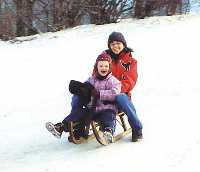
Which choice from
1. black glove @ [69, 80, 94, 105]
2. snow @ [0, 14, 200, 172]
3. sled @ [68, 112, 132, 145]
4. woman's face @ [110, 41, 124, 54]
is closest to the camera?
snow @ [0, 14, 200, 172]

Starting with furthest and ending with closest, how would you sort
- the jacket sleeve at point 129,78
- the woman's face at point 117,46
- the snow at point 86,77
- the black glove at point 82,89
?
the woman's face at point 117,46, the jacket sleeve at point 129,78, the black glove at point 82,89, the snow at point 86,77

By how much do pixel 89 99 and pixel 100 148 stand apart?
1.86ft

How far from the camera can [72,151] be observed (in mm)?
7270

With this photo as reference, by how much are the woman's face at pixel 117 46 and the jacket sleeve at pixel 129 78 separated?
0.19 meters

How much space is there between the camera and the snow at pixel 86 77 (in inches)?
267

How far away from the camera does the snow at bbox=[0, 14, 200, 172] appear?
6781mm

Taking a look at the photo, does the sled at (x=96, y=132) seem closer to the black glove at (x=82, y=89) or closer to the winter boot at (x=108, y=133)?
the winter boot at (x=108, y=133)

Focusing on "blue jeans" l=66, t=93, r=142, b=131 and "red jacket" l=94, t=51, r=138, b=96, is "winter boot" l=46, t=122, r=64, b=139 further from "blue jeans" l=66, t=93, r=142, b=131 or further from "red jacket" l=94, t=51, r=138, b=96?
"red jacket" l=94, t=51, r=138, b=96

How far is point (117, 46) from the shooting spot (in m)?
7.68

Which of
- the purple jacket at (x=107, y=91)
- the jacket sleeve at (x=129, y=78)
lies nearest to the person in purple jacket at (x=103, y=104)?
the purple jacket at (x=107, y=91)

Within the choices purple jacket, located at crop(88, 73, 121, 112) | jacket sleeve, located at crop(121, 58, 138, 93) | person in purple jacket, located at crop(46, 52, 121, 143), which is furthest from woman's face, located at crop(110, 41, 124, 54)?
purple jacket, located at crop(88, 73, 121, 112)

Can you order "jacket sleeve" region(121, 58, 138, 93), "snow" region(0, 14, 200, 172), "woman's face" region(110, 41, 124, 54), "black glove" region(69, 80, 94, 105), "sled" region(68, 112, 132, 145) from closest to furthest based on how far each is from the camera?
"snow" region(0, 14, 200, 172) < "sled" region(68, 112, 132, 145) < "black glove" region(69, 80, 94, 105) < "jacket sleeve" region(121, 58, 138, 93) < "woman's face" region(110, 41, 124, 54)

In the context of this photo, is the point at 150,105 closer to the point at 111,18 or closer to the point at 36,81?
the point at 36,81

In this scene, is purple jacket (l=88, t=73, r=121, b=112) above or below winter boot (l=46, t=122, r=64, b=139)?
above
